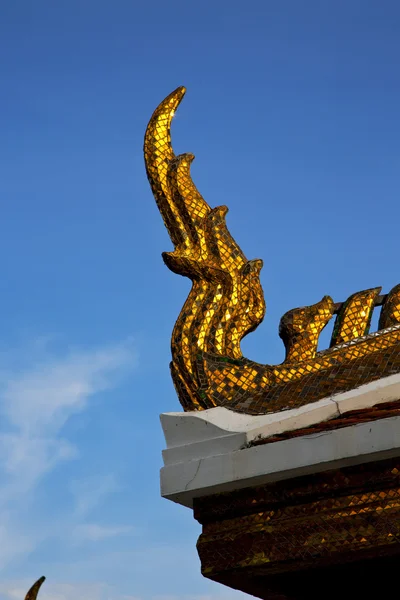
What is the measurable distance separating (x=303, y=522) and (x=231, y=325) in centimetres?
124

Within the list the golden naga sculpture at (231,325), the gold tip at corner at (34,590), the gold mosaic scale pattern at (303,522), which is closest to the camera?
the gold mosaic scale pattern at (303,522)

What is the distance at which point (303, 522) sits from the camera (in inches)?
158

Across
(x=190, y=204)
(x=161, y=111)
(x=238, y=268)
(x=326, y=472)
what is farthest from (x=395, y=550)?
(x=161, y=111)

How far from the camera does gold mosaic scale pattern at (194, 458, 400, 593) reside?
3.87 m

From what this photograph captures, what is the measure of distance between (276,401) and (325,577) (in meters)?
0.85

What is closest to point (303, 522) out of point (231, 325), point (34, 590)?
point (231, 325)

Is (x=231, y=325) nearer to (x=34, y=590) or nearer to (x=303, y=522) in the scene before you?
(x=303, y=522)

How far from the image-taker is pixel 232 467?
409cm

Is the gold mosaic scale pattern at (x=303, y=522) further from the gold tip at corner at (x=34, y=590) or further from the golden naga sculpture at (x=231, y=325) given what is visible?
the gold tip at corner at (x=34, y=590)

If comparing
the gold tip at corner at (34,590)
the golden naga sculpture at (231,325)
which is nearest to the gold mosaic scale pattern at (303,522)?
the golden naga sculpture at (231,325)

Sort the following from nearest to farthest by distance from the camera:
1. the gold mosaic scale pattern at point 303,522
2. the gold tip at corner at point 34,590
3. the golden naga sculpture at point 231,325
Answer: the gold mosaic scale pattern at point 303,522 → the golden naga sculpture at point 231,325 → the gold tip at corner at point 34,590

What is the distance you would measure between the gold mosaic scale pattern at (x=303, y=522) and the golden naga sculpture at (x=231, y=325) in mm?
433

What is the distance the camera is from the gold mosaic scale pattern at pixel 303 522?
387cm

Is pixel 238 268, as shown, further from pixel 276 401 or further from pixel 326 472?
pixel 326 472
